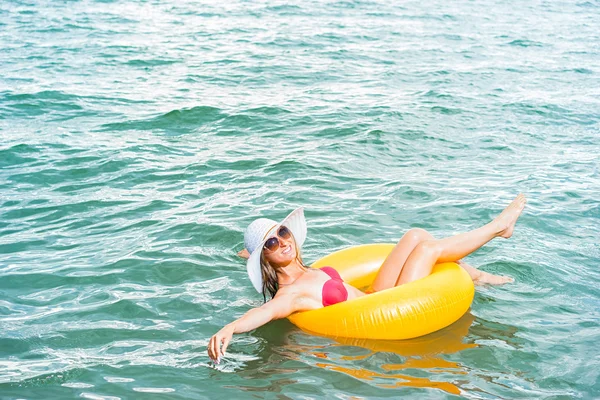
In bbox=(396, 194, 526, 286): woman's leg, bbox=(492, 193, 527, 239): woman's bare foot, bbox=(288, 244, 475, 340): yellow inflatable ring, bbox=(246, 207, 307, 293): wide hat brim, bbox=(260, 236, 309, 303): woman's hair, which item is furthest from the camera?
bbox=(492, 193, 527, 239): woman's bare foot

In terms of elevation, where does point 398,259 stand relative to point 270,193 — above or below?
above

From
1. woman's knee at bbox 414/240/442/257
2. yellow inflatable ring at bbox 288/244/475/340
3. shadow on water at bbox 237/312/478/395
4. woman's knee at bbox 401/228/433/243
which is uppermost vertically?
woman's knee at bbox 401/228/433/243

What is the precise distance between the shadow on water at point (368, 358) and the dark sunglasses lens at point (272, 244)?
0.55 metres

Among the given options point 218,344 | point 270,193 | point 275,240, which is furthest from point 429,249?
point 270,193

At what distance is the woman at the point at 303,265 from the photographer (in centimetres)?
498

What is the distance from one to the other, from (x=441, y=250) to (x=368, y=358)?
1094 mm

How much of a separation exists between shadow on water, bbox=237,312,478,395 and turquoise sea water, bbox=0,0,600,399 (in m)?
0.02

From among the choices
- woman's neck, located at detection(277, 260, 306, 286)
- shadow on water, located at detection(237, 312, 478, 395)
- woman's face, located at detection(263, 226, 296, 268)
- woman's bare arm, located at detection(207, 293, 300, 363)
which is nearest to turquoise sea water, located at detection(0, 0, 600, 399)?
shadow on water, located at detection(237, 312, 478, 395)

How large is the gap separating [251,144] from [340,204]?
7.95 ft

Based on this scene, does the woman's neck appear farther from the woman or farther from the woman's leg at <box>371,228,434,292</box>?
the woman's leg at <box>371,228,434,292</box>

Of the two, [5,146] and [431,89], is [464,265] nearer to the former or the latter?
[5,146]

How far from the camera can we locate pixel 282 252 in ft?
16.6

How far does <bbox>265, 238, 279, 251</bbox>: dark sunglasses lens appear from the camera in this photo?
16.5ft

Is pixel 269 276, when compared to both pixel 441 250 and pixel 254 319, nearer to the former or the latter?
pixel 254 319
